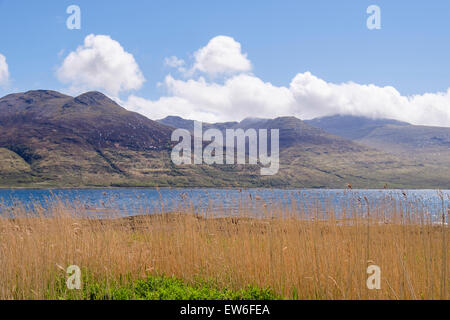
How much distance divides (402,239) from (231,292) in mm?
3754

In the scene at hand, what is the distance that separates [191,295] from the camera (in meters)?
5.61

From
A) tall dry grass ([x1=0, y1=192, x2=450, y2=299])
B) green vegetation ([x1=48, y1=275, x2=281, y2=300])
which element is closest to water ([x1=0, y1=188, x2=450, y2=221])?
tall dry grass ([x1=0, y1=192, x2=450, y2=299])

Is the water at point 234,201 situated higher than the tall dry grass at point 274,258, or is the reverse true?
the water at point 234,201

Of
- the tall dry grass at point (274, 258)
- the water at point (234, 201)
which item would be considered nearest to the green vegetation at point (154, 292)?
the tall dry grass at point (274, 258)

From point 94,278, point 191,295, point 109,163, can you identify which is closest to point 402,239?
point 191,295

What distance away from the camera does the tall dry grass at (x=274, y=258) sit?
5418mm

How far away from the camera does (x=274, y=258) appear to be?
621cm

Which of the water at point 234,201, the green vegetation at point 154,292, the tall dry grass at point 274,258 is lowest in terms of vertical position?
the green vegetation at point 154,292

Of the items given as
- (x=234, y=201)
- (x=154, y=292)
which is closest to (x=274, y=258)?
(x=154, y=292)

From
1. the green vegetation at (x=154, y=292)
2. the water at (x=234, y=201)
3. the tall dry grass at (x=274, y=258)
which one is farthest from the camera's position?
the water at (x=234, y=201)

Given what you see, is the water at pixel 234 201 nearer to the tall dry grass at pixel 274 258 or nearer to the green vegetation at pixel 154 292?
the tall dry grass at pixel 274 258

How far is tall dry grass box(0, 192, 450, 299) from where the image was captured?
542 cm

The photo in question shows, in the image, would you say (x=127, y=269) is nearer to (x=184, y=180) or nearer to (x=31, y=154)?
(x=184, y=180)

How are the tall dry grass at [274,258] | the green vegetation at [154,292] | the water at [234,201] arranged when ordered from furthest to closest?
the water at [234,201]
the green vegetation at [154,292]
the tall dry grass at [274,258]
